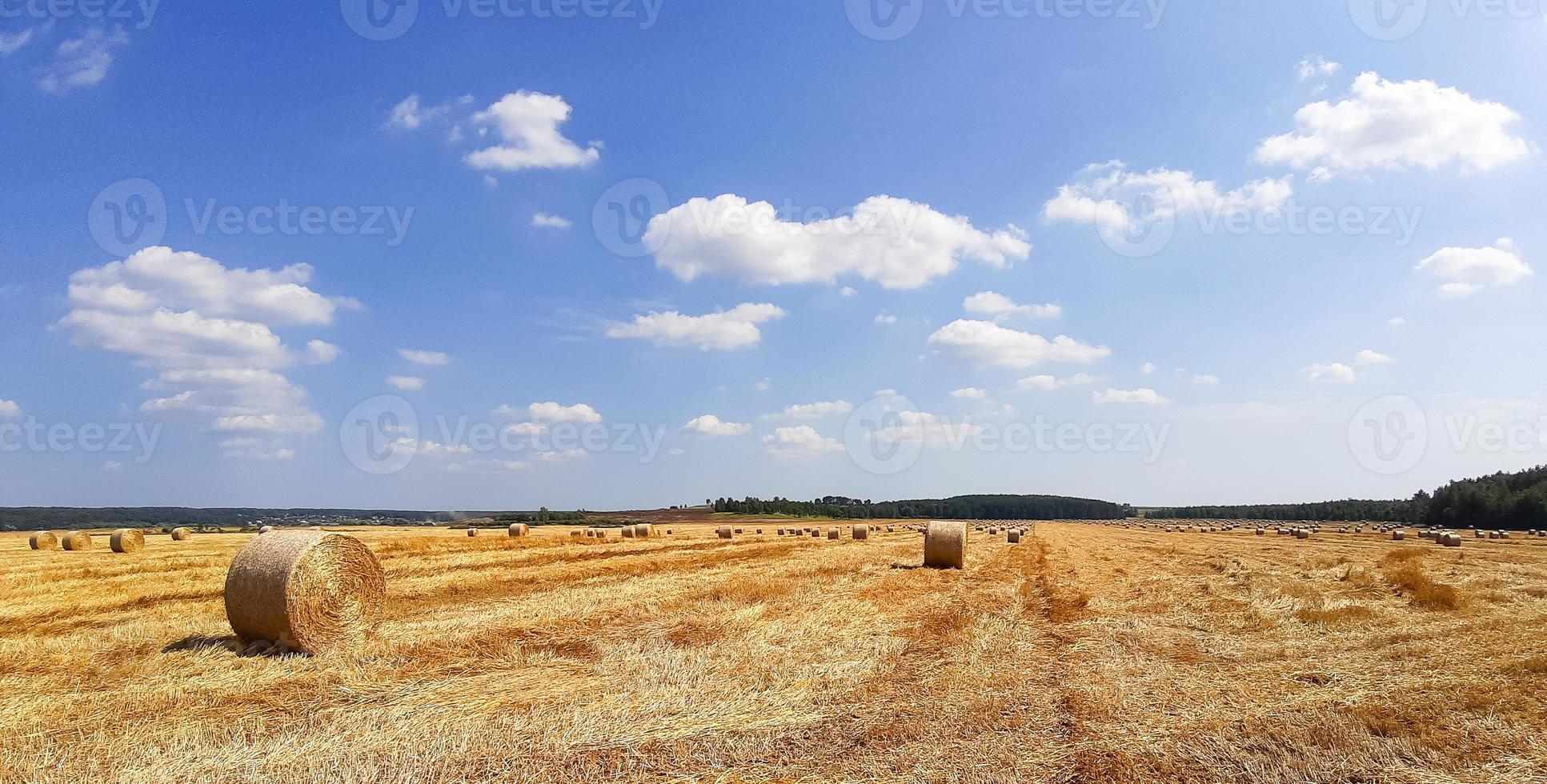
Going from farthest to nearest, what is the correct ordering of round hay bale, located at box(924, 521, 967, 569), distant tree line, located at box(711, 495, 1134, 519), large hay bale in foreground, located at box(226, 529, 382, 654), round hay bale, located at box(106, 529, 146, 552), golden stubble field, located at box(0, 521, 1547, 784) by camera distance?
distant tree line, located at box(711, 495, 1134, 519) → round hay bale, located at box(106, 529, 146, 552) → round hay bale, located at box(924, 521, 967, 569) → large hay bale in foreground, located at box(226, 529, 382, 654) → golden stubble field, located at box(0, 521, 1547, 784)

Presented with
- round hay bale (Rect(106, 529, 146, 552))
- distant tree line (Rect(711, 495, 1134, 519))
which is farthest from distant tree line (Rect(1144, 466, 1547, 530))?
round hay bale (Rect(106, 529, 146, 552))

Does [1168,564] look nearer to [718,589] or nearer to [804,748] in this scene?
[718,589]

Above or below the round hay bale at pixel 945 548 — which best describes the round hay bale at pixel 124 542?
below

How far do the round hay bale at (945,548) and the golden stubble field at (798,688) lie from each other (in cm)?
622

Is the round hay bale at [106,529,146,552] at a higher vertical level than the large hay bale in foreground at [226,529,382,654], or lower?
lower

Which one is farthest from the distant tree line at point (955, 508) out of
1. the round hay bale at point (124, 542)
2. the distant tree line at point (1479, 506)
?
the round hay bale at point (124, 542)

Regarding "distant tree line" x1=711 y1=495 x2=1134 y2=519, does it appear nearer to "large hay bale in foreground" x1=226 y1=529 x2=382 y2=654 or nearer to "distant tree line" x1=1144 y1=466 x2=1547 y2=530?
"distant tree line" x1=1144 y1=466 x2=1547 y2=530

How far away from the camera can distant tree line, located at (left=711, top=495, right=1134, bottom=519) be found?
418 ft

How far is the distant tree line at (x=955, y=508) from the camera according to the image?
418 ft

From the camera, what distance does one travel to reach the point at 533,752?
6.04 metres

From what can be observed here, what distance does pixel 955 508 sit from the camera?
163500mm

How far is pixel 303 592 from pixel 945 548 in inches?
616

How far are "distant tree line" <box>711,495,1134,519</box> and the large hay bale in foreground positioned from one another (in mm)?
109652

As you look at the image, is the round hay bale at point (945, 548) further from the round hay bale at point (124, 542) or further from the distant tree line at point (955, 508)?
the distant tree line at point (955, 508)
